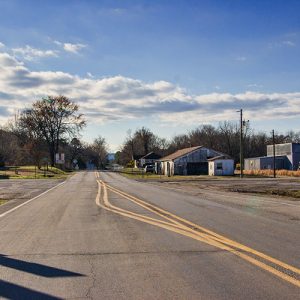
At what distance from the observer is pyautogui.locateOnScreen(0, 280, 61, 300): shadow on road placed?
5.71 meters

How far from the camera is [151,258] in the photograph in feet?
26.0

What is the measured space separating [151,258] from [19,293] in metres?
2.63

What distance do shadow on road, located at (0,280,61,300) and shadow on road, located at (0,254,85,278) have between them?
0.69 m

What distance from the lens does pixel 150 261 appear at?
302 inches

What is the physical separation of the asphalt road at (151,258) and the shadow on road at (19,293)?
0.01 m

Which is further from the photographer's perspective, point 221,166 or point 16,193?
point 221,166

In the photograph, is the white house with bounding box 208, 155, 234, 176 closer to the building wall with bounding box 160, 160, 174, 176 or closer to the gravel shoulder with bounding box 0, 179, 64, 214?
the building wall with bounding box 160, 160, 174, 176

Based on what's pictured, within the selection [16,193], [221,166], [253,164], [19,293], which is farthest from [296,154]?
[19,293]

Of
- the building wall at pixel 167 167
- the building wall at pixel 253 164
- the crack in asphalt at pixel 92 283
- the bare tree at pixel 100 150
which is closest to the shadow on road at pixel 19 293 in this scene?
the crack in asphalt at pixel 92 283

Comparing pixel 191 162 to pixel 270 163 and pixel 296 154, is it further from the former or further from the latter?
pixel 296 154

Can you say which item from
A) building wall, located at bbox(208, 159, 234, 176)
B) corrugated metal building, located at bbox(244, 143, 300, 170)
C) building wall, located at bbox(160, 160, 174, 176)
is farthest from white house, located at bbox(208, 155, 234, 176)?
corrugated metal building, located at bbox(244, 143, 300, 170)

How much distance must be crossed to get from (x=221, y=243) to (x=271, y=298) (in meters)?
3.72

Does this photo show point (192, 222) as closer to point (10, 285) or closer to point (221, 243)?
point (221, 243)

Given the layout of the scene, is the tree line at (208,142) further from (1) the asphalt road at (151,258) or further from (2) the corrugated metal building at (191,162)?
(1) the asphalt road at (151,258)
